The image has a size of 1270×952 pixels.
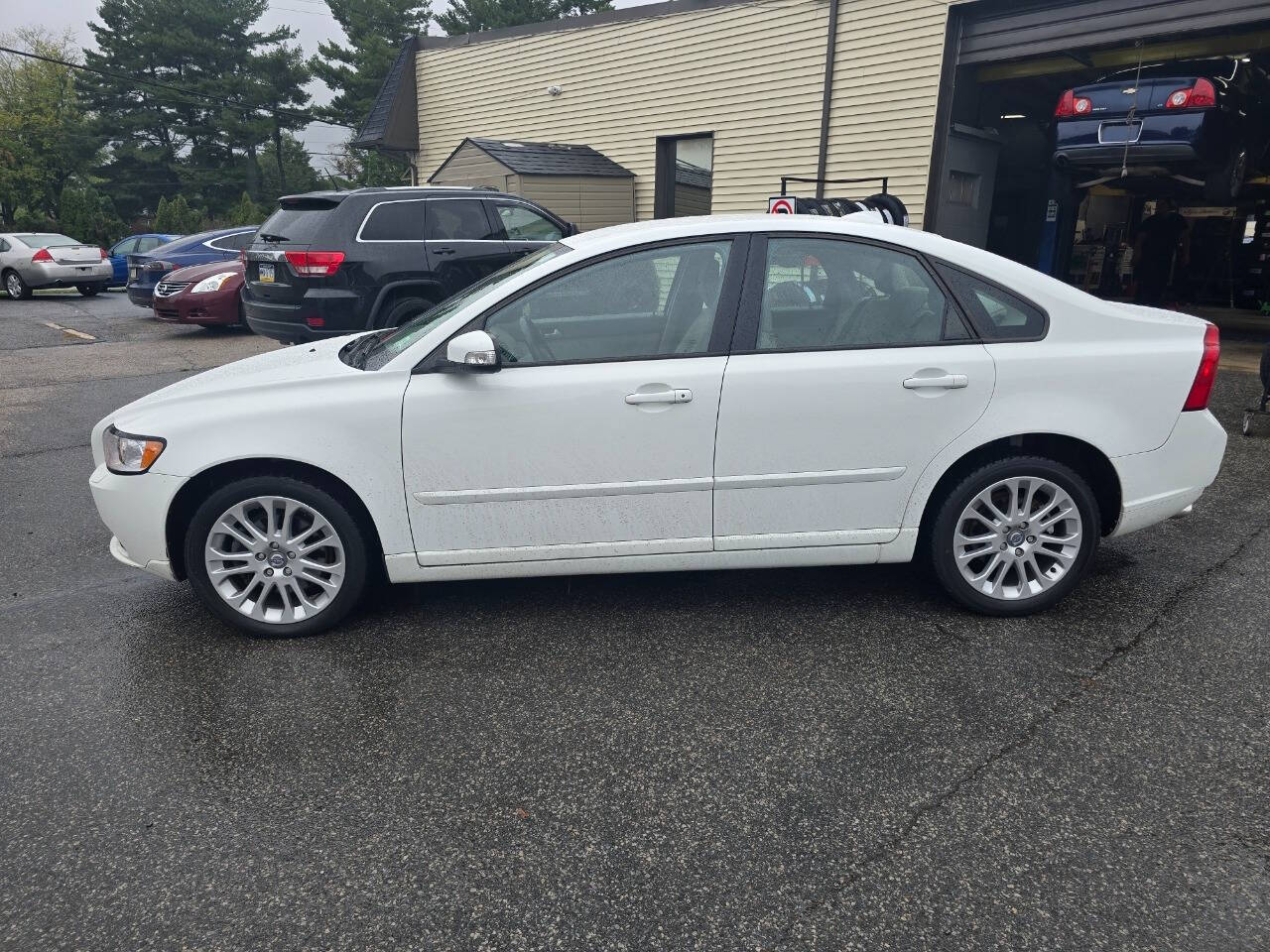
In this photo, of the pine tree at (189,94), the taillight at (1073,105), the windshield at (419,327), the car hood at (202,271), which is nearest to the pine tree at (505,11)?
the pine tree at (189,94)

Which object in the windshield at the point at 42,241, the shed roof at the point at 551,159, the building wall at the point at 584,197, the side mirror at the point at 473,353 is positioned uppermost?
the shed roof at the point at 551,159

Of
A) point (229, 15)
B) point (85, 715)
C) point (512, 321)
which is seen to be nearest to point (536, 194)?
point (512, 321)

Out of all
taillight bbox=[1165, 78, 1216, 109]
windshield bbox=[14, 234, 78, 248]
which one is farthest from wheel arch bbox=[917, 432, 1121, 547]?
windshield bbox=[14, 234, 78, 248]

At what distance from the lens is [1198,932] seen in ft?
6.98

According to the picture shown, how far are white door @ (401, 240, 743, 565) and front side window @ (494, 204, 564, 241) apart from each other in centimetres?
569

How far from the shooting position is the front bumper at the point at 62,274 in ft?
62.2

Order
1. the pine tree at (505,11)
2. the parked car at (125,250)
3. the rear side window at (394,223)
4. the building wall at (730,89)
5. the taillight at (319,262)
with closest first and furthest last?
the taillight at (319,262)
the rear side window at (394,223)
the building wall at (730,89)
the parked car at (125,250)
the pine tree at (505,11)

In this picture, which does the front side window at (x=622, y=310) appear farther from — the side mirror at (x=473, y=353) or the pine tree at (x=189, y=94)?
the pine tree at (x=189, y=94)

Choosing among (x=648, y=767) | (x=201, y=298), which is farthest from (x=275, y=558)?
(x=201, y=298)

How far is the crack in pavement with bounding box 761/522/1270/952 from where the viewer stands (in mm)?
2236

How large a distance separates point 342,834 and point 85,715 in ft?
4.14

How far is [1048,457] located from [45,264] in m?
21.2

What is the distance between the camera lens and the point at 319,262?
8.04 meters

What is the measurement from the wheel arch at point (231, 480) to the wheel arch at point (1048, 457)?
2.28 meters
